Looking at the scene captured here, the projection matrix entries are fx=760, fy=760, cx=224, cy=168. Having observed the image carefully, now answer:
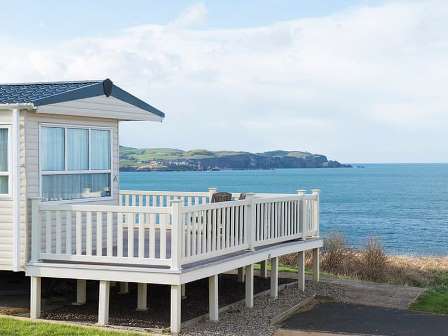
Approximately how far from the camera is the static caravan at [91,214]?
11.3 m

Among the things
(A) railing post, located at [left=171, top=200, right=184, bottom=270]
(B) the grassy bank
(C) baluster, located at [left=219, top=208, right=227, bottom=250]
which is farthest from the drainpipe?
(B) the grassy bank

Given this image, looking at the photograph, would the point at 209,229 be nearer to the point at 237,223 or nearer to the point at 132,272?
the point at 237,223

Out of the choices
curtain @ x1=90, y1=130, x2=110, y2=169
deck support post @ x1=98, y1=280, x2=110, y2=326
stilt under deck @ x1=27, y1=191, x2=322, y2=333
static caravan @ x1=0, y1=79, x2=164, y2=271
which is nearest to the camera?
stilt under deck @ x1=27, y1=191, x2=322, y2=333

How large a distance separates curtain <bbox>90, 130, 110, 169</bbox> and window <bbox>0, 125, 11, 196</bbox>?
6.24 ft

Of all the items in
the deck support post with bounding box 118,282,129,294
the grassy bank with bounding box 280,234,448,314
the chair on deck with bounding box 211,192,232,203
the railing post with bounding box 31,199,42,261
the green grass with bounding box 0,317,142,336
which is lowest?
the grassy bank with bounding box 280,234,448,314

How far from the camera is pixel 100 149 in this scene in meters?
14.0

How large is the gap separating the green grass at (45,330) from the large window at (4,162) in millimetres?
2140

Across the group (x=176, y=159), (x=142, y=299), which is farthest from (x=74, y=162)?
(x=176, y=159)

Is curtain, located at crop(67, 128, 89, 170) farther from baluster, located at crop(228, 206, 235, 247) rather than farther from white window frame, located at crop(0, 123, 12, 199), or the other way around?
baluster, located at crop(228, 206, 235, 247)

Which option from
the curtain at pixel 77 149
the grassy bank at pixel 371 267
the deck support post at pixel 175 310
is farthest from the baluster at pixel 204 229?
the grassy bank at pixel 371 267

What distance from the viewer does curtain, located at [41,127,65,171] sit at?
12484mm

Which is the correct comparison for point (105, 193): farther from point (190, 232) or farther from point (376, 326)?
point (376, 326)

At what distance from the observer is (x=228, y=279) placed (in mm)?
16469

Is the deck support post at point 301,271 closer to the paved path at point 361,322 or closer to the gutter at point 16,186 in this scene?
the paved path at point 361,322
